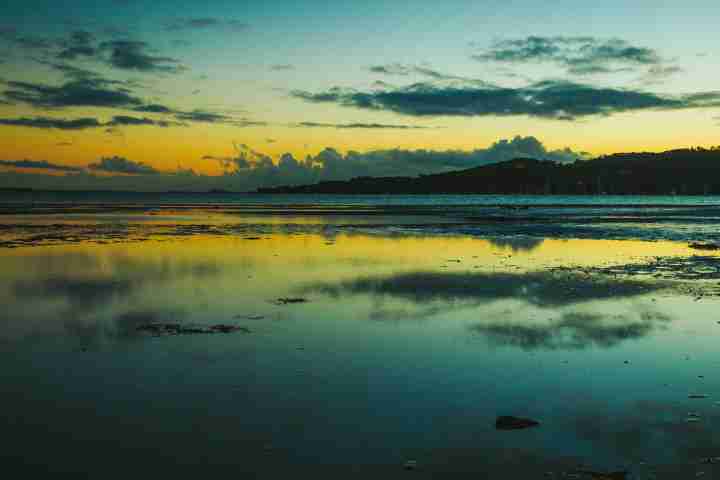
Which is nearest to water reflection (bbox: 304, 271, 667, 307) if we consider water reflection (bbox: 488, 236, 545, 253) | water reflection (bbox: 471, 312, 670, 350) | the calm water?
the calm water

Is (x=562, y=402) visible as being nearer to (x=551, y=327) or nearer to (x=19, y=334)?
(x=551, y=327)

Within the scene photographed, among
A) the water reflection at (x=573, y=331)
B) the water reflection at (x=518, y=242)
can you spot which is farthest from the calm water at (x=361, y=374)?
the water reflection at (x=518, y=242)

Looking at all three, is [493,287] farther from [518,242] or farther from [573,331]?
[518,242]

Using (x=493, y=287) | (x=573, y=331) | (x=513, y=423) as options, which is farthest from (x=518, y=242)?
(x=513, y=423)

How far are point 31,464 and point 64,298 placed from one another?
12.2 meters

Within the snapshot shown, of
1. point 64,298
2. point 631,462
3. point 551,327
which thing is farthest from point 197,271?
point 631,462

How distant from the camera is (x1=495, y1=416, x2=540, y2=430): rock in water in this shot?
28.1 feet

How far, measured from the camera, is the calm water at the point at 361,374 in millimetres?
7781

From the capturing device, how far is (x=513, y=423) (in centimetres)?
865

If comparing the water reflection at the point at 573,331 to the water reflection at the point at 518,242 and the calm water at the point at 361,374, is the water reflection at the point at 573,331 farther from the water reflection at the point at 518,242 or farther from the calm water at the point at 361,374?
the water reflection at the point at 518,242

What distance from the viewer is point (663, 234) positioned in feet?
151

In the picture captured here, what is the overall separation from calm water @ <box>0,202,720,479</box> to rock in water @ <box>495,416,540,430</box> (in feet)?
0.45

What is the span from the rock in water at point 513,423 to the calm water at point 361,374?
14 cm

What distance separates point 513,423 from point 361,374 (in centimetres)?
324
